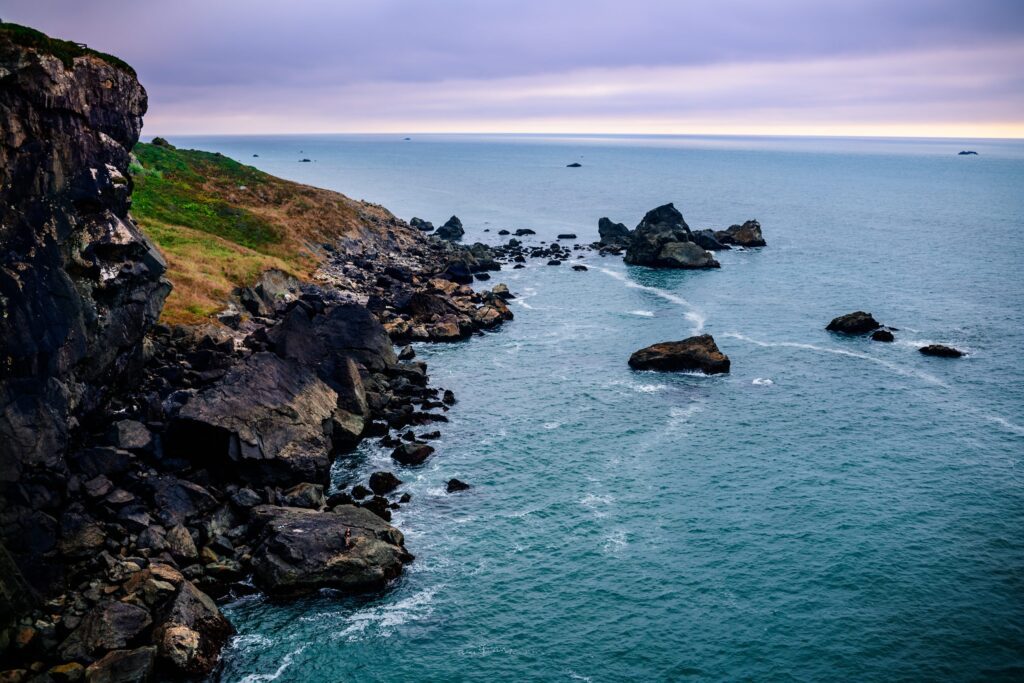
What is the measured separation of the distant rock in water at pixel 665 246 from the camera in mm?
152875

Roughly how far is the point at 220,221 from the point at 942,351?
112 meters

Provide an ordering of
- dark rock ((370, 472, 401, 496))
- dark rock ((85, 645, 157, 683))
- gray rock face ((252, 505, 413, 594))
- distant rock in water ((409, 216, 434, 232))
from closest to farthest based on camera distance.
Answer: dark rock ((85, 645, 157, 683)) < gray rock face ((252, 505, 413, 594)) < dark rock ((370, 472, 401, 496)) < distant rock in water ((409, 216, 434, 232))

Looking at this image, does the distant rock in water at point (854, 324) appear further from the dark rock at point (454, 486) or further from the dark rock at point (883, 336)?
the dark rock at point (454, 486)

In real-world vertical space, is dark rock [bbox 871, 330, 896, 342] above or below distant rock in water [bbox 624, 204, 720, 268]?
below

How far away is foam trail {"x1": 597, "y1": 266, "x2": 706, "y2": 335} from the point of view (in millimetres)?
110062

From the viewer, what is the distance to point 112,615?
40.6 m

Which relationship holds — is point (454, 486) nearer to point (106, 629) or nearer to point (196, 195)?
point (106, 629)

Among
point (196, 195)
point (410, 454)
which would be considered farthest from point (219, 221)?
point (410, 454)

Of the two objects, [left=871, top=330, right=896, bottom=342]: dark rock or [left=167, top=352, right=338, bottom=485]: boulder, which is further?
[left=871, top=330, right=896, bottom=342]: dark rock

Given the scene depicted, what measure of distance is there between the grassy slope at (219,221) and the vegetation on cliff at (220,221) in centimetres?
14

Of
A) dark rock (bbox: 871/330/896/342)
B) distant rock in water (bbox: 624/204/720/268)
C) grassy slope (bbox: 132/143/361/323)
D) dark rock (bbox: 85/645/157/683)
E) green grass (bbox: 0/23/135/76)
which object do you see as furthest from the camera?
distant rock in water (bbox: 624/204/720/268)

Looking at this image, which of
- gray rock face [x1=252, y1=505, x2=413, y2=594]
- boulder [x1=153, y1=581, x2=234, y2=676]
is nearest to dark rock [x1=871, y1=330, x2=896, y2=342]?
gray rock face [x1=252, y1=505, x2=413, y2=594]

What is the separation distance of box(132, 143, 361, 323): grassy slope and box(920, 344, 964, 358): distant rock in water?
289 feet

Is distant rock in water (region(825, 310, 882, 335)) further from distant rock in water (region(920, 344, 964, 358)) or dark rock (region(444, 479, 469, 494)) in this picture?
dark rock (region(444, 479, 469, 494))
